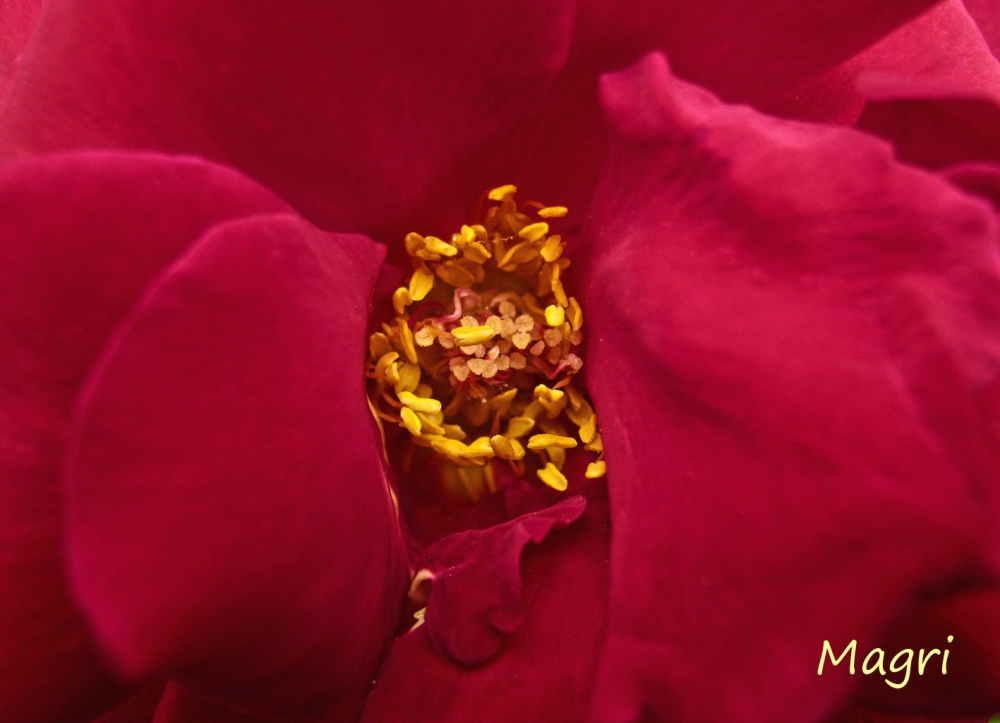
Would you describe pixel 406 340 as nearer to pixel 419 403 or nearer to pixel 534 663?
pixel 419 403

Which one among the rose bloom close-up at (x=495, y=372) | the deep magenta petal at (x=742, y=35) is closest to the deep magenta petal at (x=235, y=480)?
the rose bloom close-up at (x=495, y=372)

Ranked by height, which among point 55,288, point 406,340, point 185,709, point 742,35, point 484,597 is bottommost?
point 185,709

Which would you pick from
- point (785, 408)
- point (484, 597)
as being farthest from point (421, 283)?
point (785, 408)

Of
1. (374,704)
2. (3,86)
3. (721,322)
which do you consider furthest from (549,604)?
(3,86)

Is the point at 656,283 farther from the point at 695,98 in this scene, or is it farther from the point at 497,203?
the point at 497,203

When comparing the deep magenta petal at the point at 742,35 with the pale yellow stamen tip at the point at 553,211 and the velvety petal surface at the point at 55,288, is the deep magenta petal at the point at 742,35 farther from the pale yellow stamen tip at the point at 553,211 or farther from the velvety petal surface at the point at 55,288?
the velvety petal surface at the point at 55,288

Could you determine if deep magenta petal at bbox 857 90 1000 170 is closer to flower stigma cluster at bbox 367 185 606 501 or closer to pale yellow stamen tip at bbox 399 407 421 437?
flower stigma cluster at bbox 367 185 606 501

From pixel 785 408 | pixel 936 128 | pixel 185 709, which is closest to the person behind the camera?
pixel 785 408
